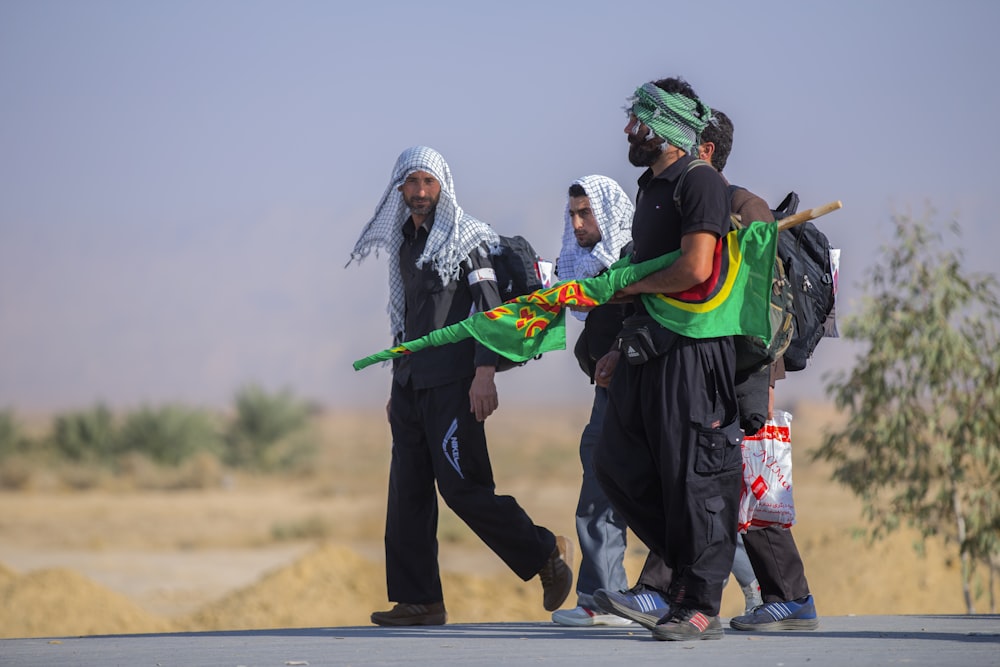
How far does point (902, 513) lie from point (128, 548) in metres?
20.1

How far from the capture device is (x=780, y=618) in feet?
16.9

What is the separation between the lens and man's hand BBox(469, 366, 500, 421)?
236 inches

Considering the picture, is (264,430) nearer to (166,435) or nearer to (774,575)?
(166,435)

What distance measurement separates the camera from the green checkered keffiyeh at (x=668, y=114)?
191 inches

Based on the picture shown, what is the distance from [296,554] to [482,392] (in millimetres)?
23267

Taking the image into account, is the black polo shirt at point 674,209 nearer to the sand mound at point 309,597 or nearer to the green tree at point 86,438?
the sand mound at point 309,597

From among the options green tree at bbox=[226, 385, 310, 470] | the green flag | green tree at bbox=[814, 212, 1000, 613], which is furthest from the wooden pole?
green tree at bbox=[226, 385, 310, 470]

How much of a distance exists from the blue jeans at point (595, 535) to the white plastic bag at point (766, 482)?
3.35ft

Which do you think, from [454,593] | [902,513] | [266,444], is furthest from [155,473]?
[902,513]

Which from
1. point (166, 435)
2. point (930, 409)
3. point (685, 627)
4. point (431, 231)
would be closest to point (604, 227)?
point (431, 231)

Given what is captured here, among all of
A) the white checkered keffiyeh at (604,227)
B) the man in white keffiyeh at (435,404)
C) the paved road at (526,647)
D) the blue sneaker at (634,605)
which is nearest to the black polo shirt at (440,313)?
the man in white keffiyeh at (435,404)

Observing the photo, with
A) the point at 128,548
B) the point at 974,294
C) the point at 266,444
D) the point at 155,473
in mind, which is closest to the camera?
the point at 974,294

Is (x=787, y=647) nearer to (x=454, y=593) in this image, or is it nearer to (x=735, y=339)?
(x=735, y=339)

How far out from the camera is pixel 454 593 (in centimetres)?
1616
